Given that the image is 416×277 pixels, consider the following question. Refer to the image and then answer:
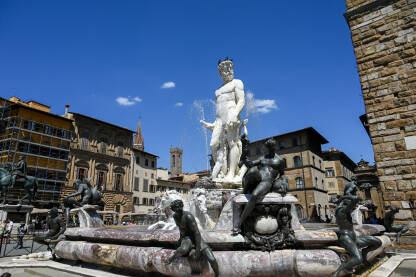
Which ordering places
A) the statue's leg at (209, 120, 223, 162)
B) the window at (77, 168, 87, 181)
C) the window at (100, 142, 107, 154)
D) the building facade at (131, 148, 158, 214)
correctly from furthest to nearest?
the building facade at (131, 148, 158, 214), the window at (100, 142, 107, 154), the window at (77, 168, 87, 181), the statue's leg at (209, 120, 223, 162)

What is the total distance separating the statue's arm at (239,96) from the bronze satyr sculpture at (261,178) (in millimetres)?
3455

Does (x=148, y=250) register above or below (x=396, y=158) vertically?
below

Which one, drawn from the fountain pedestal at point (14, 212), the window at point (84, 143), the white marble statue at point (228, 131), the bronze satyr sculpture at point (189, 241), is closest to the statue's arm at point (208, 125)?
the white marble statue at point (228, 131)

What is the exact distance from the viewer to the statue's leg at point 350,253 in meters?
3.33

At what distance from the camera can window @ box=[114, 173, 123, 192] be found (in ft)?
128

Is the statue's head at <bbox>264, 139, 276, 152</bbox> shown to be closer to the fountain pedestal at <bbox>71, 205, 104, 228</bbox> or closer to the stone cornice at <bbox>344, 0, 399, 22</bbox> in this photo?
the fountain pedestal at <bbox>71, 205, 104, 228</bbox>

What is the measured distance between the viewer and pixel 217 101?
326 inches

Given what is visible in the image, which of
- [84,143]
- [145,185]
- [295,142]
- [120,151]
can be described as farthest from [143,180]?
[295,142]

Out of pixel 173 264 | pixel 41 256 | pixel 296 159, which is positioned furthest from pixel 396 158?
pixel 296 159

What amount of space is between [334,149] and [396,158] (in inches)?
1792

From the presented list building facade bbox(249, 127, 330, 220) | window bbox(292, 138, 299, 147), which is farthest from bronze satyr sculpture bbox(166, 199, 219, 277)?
window bbox(292, 138, 299, 147)

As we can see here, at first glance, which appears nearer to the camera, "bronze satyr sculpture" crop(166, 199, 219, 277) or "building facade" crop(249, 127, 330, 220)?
"bronze satyr sculpture" crop(166, 199, 219, 277)

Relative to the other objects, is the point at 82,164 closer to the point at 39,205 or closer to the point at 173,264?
the point at 39,205

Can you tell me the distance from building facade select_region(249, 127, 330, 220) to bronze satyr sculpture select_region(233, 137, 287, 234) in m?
32.4
